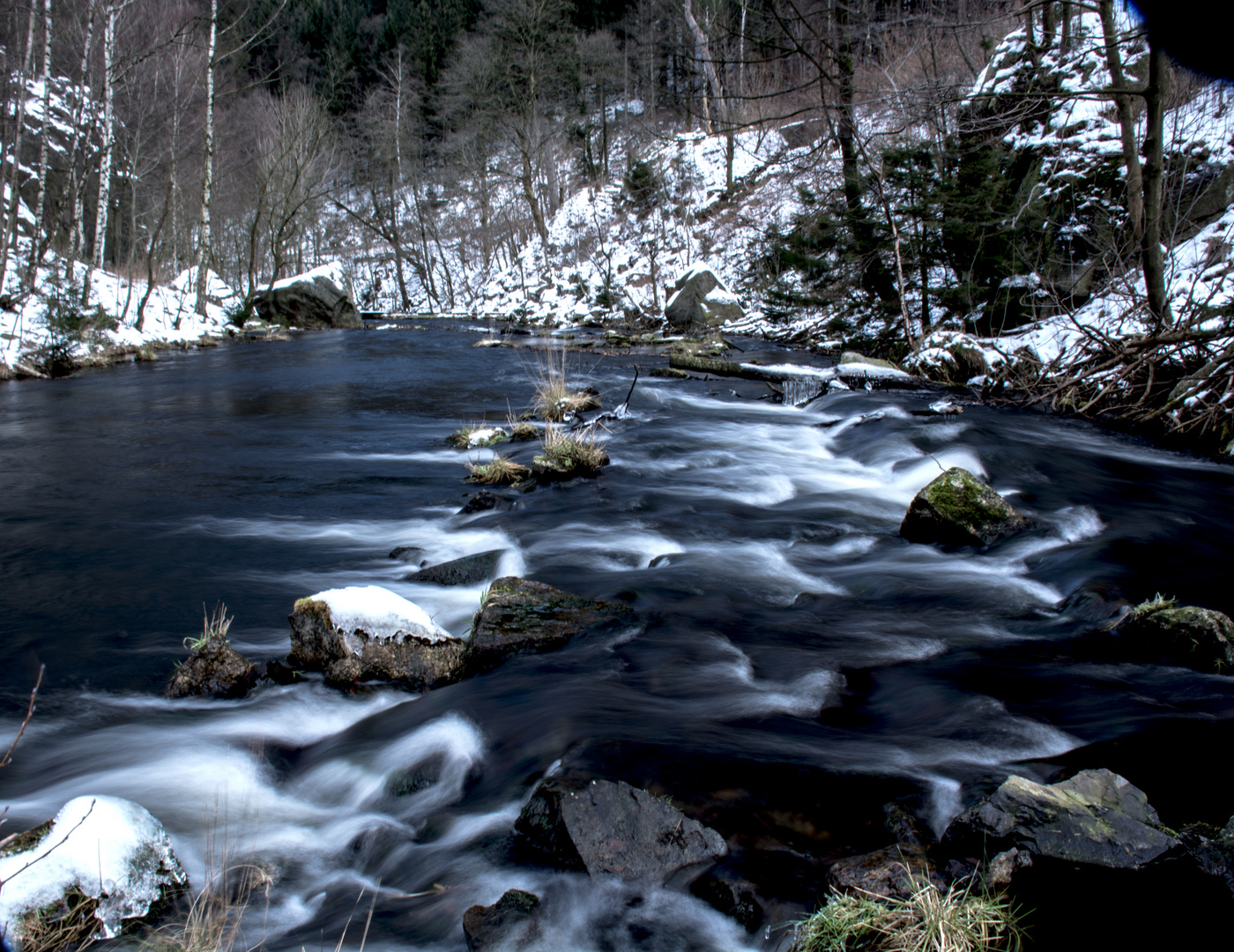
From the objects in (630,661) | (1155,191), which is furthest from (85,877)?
(1155,191)

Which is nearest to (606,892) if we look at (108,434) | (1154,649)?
(1154,649)

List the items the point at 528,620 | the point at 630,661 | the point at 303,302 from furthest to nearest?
the point at 303,302 < the point at 528,620 < the point at 630,661

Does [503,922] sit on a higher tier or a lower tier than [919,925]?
lower

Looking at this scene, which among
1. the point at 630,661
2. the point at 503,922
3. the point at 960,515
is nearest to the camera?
the point at 503,922

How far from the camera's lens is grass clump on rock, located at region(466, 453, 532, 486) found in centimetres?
769

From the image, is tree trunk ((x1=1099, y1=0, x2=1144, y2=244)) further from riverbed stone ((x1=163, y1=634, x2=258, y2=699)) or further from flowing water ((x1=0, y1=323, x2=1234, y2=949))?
riverbed stone ((x1=163, y1=634, x2=258, y2=699))

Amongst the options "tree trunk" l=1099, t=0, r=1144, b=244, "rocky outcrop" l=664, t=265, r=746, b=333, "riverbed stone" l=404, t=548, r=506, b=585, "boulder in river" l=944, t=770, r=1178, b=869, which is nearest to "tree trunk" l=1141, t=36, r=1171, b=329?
"tree trunk" l=1099, t=0, r=1144, b=244

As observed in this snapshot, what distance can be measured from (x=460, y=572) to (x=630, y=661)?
1747mm

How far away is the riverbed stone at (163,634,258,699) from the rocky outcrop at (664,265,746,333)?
18944 mm

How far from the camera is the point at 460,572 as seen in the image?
5.43 m

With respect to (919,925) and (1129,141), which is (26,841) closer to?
(919,925)

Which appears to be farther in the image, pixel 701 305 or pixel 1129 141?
pixel 701 305

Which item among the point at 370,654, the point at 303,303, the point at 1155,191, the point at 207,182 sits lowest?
the point at 370,654

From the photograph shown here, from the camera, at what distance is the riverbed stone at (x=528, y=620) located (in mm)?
4152
